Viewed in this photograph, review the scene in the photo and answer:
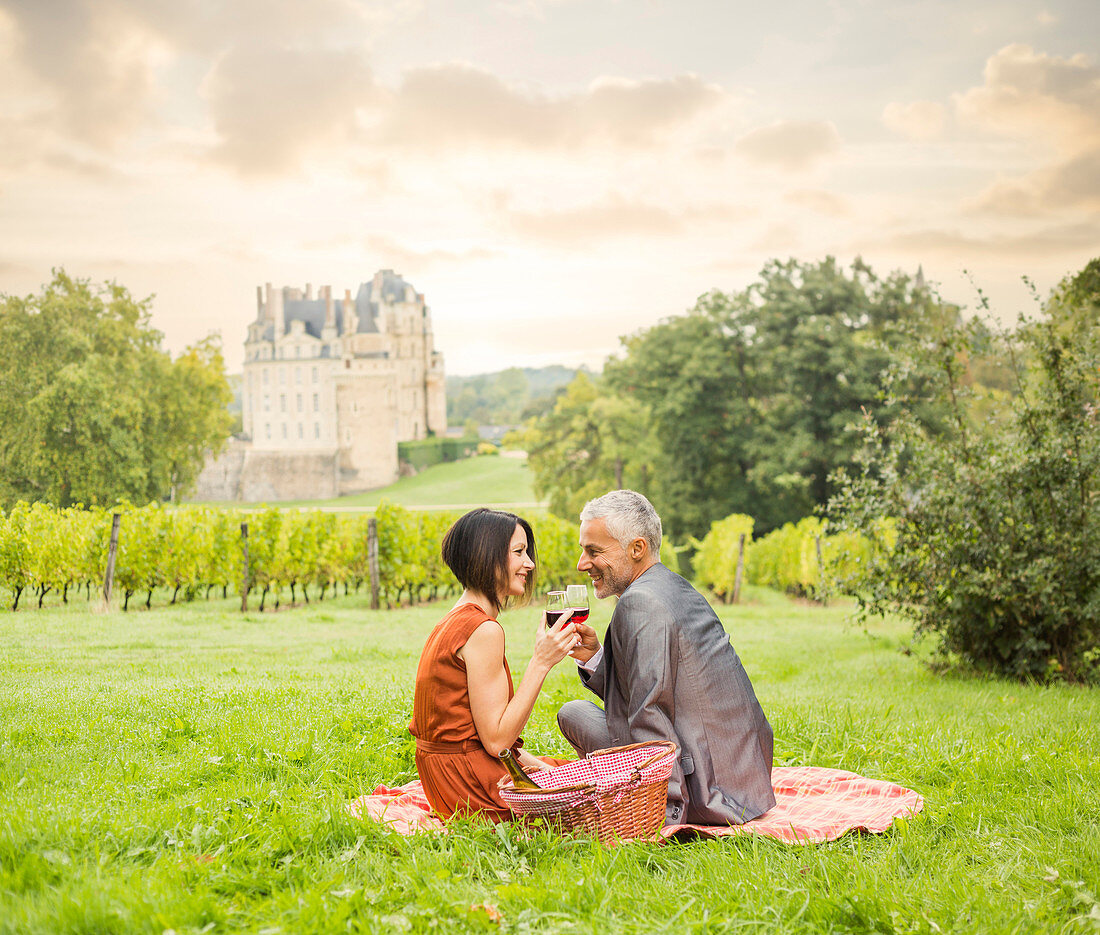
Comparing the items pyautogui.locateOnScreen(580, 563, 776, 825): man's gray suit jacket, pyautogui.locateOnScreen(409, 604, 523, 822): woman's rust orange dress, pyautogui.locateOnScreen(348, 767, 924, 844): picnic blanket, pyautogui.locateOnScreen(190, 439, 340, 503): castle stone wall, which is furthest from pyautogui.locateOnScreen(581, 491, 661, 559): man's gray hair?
pyautogui.locateOnScreen(190, 439, 340, 503): castle stone wall

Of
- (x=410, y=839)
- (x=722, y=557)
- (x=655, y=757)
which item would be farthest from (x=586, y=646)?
(x=722, y=557)

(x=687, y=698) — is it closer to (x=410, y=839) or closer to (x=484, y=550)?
(x=484, y=550)

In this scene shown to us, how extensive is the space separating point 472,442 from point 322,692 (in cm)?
8358

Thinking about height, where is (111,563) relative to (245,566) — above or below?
above

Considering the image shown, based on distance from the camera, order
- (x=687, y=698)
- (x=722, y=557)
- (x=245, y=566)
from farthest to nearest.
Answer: (x=722, y=557)
(x=245, y=566)
(x=687, y=698)

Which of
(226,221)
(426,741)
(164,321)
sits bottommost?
(426,741)

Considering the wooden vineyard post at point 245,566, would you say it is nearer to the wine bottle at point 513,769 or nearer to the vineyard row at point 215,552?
the vineyard row at point 215,552

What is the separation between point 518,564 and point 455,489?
69482 mm

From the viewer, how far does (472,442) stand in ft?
293

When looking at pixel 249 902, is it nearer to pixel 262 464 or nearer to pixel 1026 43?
pixel 1026 43

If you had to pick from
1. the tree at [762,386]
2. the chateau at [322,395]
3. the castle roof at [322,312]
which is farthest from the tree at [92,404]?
the castle roof at [322,312]

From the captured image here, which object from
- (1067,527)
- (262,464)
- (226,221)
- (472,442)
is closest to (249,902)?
(1067,527)

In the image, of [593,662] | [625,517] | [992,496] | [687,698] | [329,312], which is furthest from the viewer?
[329,312]

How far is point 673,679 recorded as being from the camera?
3375mm
